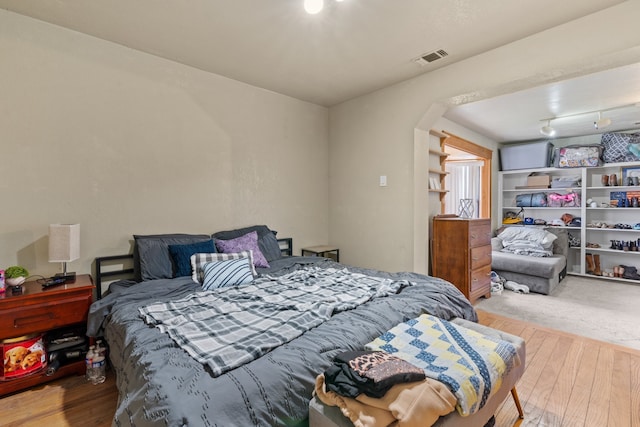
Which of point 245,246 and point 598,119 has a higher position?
point 598,119

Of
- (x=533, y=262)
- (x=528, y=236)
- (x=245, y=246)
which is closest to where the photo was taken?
(x=245, y=246)

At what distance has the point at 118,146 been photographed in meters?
2.58

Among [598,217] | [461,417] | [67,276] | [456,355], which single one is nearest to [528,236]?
[598,217]

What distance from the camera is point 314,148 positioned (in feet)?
13.6

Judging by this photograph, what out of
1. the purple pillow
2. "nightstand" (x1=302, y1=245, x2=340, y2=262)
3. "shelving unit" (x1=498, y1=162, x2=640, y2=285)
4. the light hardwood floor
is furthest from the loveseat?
the purple pillow

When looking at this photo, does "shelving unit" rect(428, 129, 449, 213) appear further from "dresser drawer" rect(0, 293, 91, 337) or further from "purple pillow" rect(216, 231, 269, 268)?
"dresser drawer" rect(0, 293, 91, 337)

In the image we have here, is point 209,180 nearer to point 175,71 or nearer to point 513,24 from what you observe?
point 175,71

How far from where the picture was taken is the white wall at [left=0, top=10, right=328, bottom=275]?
219cm

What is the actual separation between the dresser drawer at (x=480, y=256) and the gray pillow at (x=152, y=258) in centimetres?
316

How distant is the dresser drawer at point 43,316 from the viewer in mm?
1842

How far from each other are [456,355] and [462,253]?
7.40ft

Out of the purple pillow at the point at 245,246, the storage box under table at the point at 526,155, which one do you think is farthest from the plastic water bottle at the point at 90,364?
the storage box under table at the point at 526,155

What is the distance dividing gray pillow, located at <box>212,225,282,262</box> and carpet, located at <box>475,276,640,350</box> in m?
2.53

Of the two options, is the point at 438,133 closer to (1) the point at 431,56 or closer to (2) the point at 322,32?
(1) the point at 431,56
